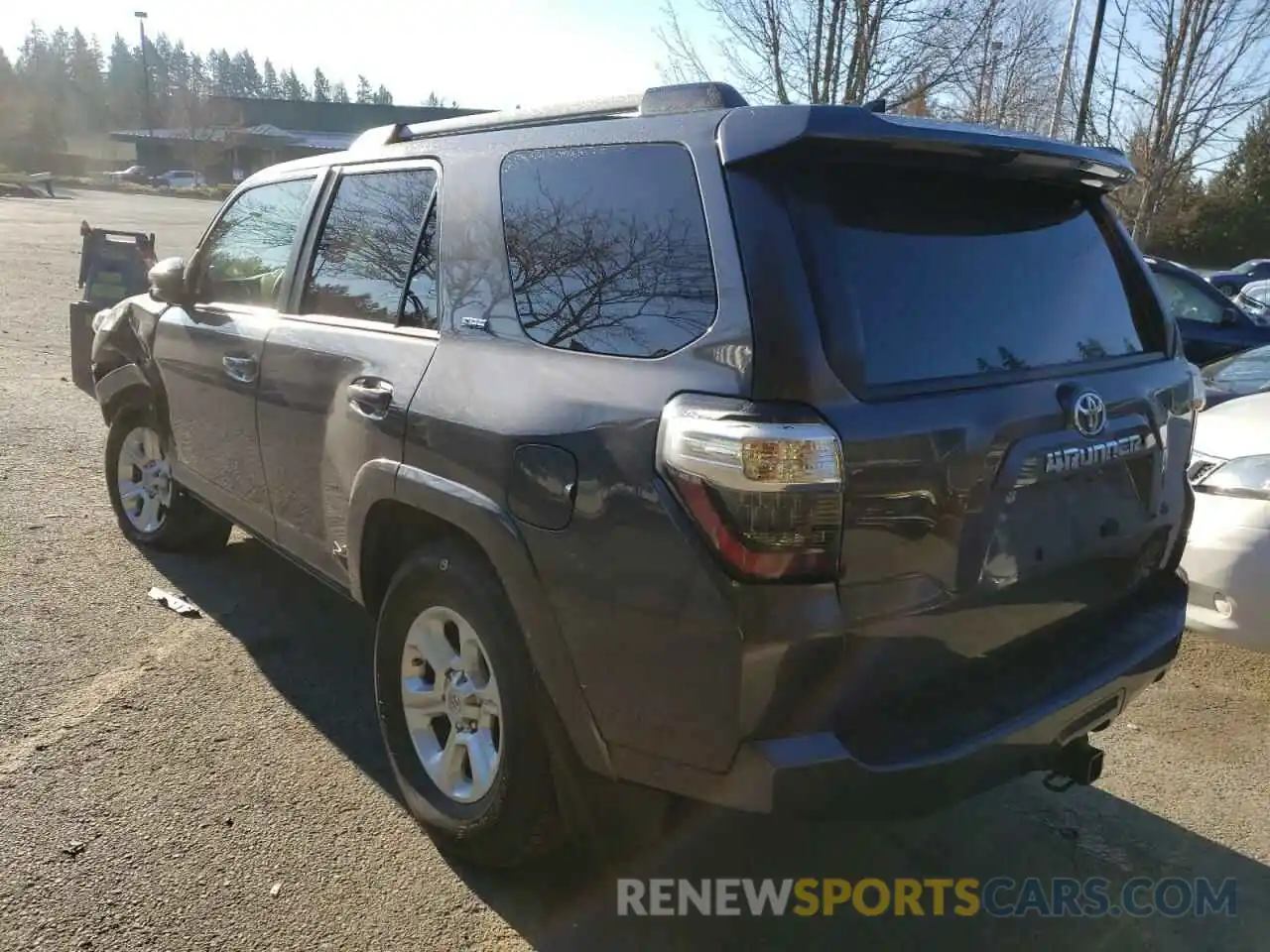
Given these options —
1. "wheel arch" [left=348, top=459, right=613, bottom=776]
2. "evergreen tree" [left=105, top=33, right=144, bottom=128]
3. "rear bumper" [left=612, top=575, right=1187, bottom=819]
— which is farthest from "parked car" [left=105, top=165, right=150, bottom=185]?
"rear bumper" [left=612, top=575, right=1187, bottom=819]

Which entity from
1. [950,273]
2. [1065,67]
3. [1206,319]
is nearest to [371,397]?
[950,273]

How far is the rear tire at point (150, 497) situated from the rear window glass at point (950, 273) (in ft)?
11.9

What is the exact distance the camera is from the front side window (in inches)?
337

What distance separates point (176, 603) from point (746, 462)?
3.41m

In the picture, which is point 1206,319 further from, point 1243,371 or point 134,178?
point 134,178

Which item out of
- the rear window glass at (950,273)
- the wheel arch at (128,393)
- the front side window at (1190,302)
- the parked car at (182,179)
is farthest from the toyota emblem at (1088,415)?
the parked car at (182,179)

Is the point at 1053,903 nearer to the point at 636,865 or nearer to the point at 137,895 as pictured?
the point at 636,865

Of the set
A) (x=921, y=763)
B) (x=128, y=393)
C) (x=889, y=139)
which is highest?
(x=889, y=139)

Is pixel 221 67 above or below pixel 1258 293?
above

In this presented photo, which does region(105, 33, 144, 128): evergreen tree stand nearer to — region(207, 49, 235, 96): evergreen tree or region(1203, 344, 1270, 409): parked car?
region(207, 49, 235, 96): evergreen tree

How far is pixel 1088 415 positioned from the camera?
2.39 metres

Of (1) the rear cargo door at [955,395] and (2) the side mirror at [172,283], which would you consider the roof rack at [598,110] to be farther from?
(2) the side mirror at [172,283]

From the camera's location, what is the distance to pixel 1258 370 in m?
5.84

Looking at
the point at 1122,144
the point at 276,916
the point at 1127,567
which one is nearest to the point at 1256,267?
the point at 1122,144
